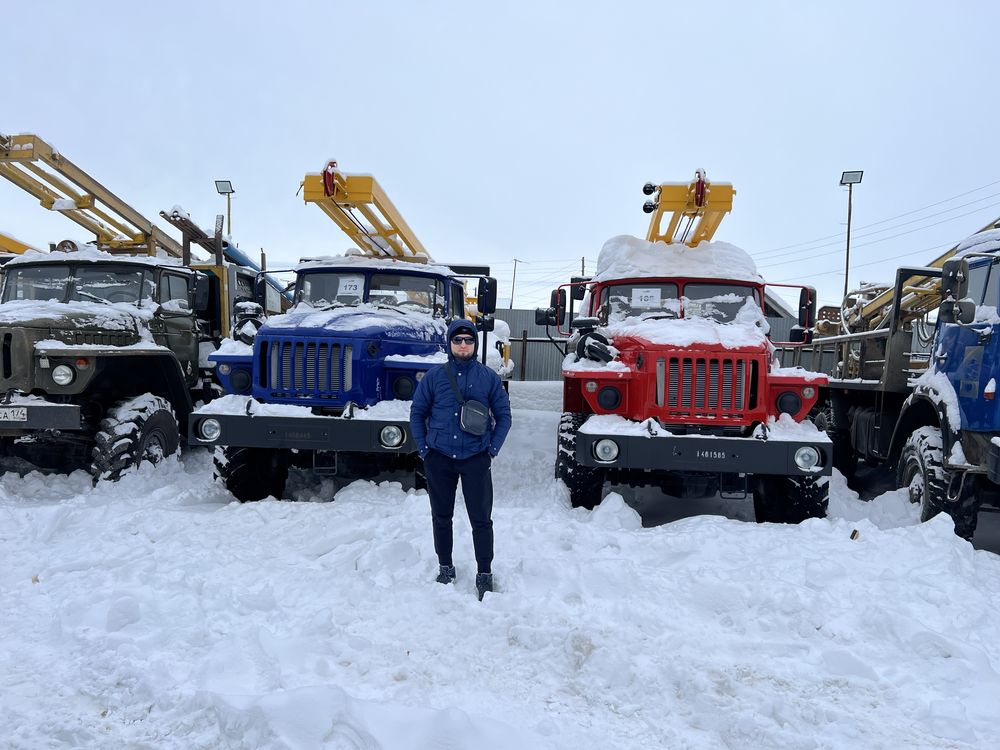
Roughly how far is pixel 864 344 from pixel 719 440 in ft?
13.8

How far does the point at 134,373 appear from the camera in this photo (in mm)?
7547

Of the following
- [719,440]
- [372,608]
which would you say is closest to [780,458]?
[719,440]

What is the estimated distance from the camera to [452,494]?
164 inches

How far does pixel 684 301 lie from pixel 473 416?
11.8 ft

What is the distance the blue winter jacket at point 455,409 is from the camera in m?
4.06

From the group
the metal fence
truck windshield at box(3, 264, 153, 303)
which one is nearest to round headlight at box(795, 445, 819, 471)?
truck windshield at box(3, 264, 153, 303)

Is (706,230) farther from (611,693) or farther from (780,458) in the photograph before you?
(611,693)

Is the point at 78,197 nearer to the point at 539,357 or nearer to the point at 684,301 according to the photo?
the point at 684,301

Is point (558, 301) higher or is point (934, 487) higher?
point (558, 301)

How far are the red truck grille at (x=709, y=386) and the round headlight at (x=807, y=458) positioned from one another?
53 cm

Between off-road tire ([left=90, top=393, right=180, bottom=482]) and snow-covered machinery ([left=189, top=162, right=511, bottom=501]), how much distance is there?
1.08m

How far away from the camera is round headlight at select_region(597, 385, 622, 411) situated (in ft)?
19.3

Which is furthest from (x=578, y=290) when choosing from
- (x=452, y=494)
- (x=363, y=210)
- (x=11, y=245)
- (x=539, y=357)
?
(x=539, y=357)

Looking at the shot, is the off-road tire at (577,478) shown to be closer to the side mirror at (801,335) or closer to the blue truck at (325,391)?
the blue truck at (325,391)
